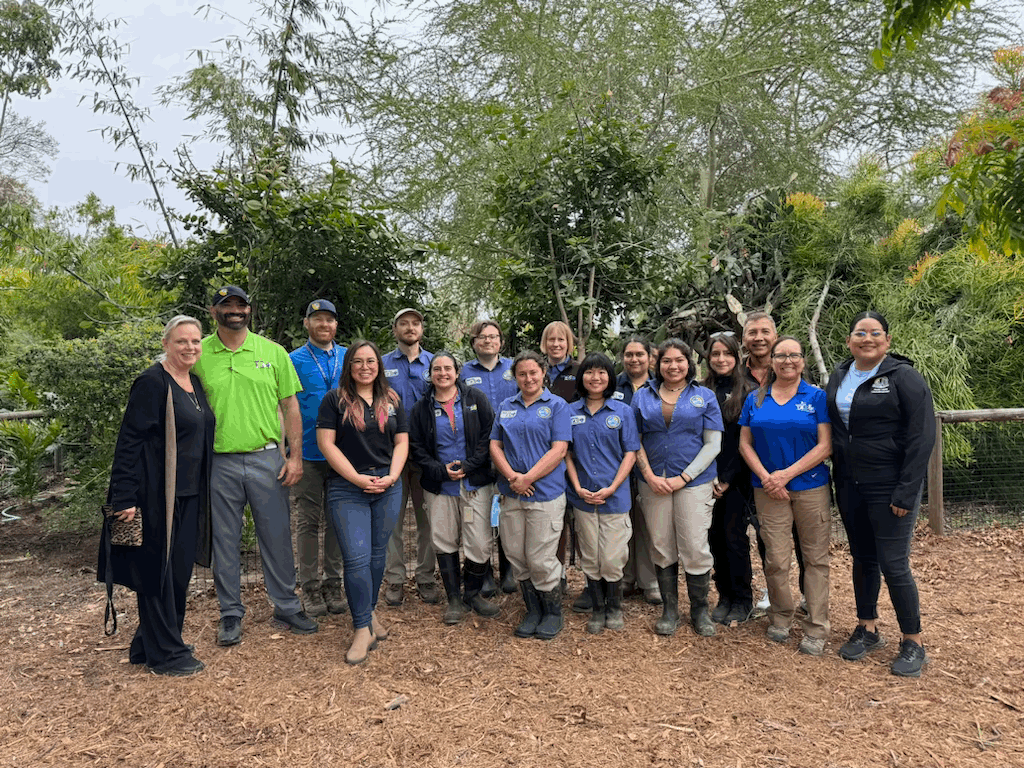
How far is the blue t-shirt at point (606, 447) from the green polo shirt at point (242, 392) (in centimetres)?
170

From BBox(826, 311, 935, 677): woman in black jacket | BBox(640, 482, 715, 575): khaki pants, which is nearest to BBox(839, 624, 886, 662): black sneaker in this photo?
BBox(826, 311, 935, 677): woman in black jacket

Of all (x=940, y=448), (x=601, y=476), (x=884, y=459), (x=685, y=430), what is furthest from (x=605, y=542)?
(x=940, y=448)

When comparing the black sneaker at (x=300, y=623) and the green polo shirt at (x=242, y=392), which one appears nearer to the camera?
the green polo shirt at (x=242, y=392)

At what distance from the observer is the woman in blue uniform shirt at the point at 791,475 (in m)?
4.05

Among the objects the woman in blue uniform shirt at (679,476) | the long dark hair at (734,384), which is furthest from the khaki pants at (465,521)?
the long dark hair at (734,384)

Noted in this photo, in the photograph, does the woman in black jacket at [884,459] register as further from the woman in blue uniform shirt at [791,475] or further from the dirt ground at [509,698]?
the dirt ground at [509,698]

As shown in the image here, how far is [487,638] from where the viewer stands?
172 inches

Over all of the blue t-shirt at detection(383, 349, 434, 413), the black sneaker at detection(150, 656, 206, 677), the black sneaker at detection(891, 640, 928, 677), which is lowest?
the black sneaker at detection(891, 640, 928, 677)

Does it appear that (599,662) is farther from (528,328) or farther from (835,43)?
(835,43)

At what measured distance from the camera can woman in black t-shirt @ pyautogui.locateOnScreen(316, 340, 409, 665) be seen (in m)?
4.05

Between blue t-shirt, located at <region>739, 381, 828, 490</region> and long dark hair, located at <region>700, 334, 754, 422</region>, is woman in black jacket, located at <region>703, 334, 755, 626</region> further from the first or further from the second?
blue t-shirt, located at <region>739, 381, 828, 490</region>

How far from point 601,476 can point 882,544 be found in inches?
57.9

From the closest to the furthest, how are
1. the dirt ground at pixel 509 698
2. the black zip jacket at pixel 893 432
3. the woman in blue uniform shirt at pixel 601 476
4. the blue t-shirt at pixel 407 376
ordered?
the dirt ground at pixel 509 698 → the black zip jacket at pixel 893 432 → the woman in blue uniform shirt at pixel 601 476 → the blue t-shirt at pixel 407 376

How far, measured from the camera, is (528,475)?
4.24 meters
